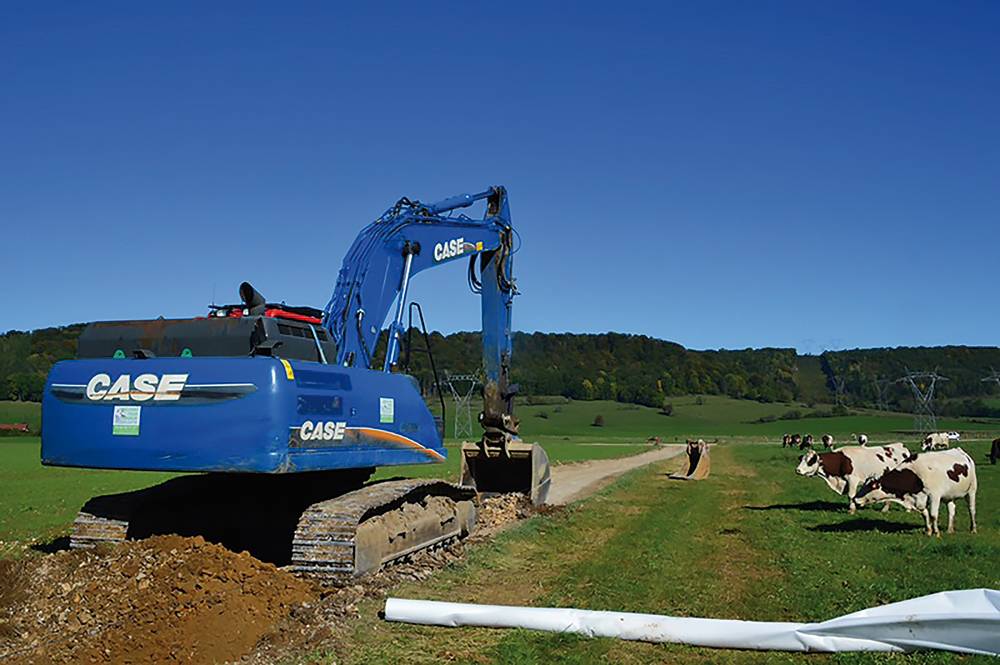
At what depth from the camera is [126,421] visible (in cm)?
1112

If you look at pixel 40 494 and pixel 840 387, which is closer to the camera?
pixel 40 494

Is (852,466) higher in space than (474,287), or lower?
lower

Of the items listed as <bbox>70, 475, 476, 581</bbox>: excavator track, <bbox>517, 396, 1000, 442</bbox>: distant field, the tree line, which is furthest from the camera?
the tree line

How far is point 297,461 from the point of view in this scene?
11.1 meters

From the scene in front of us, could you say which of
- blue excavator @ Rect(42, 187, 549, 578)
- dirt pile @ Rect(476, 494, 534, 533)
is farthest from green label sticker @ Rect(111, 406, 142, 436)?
dirt pile @ Rect(476, 494, 534, 533)

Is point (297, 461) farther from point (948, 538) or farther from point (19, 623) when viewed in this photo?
point (948, 538)

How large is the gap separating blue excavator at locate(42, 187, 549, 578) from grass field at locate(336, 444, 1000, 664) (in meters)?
1.25

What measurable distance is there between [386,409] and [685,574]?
480cm

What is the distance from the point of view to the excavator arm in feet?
47.5

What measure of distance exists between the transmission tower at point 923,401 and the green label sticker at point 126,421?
66261 millimetres

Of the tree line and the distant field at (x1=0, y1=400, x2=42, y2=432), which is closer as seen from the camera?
the distant field at (x1=0, y1=400, x2=42, y2=432)

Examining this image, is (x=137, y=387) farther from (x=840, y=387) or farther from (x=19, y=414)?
A: (x=840, y=387)

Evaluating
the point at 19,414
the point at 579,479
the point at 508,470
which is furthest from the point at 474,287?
the point at 19,414

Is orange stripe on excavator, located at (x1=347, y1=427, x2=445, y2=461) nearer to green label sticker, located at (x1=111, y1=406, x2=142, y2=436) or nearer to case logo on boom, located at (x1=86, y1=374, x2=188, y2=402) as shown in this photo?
case logo on boom, located at (x1=86, y1=374, x2=188, y2=402)
